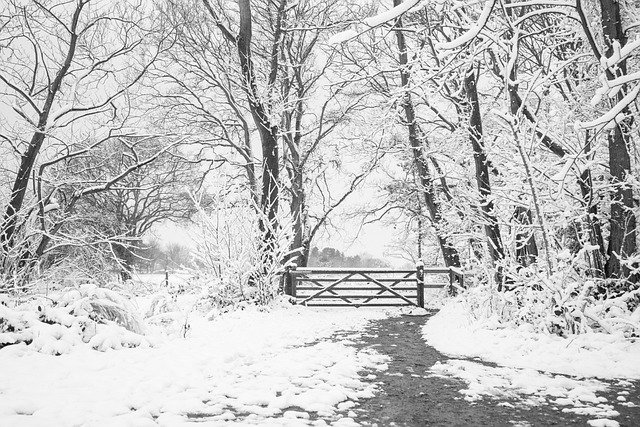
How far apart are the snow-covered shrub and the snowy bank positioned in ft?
15.5

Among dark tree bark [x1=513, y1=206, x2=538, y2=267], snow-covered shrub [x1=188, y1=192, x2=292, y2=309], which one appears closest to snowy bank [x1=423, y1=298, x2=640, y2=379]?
dark tree bark [x1=513, y1=206, x2=538, y2=267]

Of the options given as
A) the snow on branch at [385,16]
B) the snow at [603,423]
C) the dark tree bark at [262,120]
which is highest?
the dark tree bark at [262,120]

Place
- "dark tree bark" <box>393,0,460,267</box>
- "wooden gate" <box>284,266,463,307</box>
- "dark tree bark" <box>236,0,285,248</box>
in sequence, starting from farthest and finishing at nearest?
"dark tree bark" <box>393,0,460,267</box>, "wooden gate" <box>284,266,463,307</box>, "dark tree bark" <box>236,0,285,248</box>

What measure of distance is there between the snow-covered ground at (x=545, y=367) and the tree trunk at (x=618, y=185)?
48.0 inches

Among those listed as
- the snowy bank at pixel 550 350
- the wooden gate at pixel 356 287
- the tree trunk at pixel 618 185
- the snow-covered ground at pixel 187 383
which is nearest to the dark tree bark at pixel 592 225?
the tree trunk at pixel 618 185

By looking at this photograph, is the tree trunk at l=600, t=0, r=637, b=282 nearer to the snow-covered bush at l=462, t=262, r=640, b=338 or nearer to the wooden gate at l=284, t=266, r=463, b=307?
the snow-covered bush at l=462, t=262, r=640, b=338

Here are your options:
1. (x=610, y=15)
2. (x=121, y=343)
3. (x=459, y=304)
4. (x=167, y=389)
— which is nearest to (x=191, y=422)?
(x=167, y=389)

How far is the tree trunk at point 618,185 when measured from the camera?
5871mm

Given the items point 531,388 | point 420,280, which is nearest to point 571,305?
point 531,388

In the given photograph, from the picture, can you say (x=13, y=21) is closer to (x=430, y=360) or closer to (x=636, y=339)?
(x=430, y=360)

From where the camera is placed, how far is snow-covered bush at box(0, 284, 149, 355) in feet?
16.5

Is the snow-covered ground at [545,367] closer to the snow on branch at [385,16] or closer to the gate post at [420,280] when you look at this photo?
the snow on branch at [385,16]

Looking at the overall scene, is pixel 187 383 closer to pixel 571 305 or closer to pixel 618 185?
pixel 571 305

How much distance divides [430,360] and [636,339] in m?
2.49
